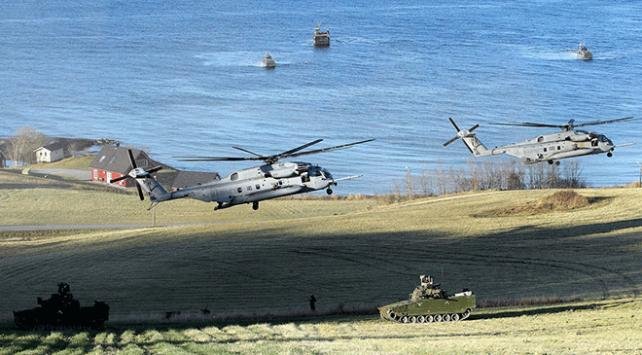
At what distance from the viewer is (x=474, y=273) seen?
209 feet

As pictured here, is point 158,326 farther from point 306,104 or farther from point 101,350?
point 306,104

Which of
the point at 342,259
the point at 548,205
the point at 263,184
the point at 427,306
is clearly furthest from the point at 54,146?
the point at 427,306

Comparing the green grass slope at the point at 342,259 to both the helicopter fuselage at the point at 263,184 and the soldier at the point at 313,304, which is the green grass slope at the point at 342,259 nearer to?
the soldier at the point at 313,304

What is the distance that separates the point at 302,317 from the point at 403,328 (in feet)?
21.2

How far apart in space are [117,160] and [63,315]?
92.8 metres

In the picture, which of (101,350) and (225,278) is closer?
(101,350)

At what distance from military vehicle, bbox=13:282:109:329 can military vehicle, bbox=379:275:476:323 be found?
1083cm

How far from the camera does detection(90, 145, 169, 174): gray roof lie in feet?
458

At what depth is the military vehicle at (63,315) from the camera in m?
48.2

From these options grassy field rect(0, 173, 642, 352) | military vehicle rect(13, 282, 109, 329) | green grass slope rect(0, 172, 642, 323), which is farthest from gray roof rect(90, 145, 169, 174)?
military vehicle rect(13, 282, 109, 329)

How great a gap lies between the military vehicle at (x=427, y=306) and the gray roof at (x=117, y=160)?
93.2 m

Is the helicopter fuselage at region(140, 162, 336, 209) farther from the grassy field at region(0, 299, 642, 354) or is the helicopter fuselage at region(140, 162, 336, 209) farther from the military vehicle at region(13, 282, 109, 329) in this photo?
the military vehicle at region(13, 282, 109, 329)

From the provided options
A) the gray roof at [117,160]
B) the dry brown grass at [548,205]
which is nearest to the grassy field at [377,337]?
the dry brown grass at [548,205]

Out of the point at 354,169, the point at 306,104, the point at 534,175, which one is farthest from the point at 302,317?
the point at 306,104
